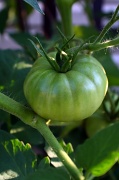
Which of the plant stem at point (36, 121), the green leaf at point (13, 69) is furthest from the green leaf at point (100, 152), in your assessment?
the green leaf at point (13, 69)

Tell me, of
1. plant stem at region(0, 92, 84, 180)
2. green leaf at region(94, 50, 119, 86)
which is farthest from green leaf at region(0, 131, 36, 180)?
green leaf at region(94, 50, 119, 86)

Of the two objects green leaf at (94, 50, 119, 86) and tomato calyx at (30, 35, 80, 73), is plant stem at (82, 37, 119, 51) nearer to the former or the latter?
tomato calyx at (30, 35, 80, 73)

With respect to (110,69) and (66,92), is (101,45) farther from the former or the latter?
(110,69)

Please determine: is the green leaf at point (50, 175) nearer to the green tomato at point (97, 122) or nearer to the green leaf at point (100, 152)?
the green leaf at point (100, 152)

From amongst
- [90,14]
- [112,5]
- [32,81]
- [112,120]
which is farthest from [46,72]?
[112,5]

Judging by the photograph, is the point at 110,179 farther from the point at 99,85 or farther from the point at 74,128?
the point at 99,85

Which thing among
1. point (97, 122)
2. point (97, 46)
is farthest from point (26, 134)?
point (97, 46)
